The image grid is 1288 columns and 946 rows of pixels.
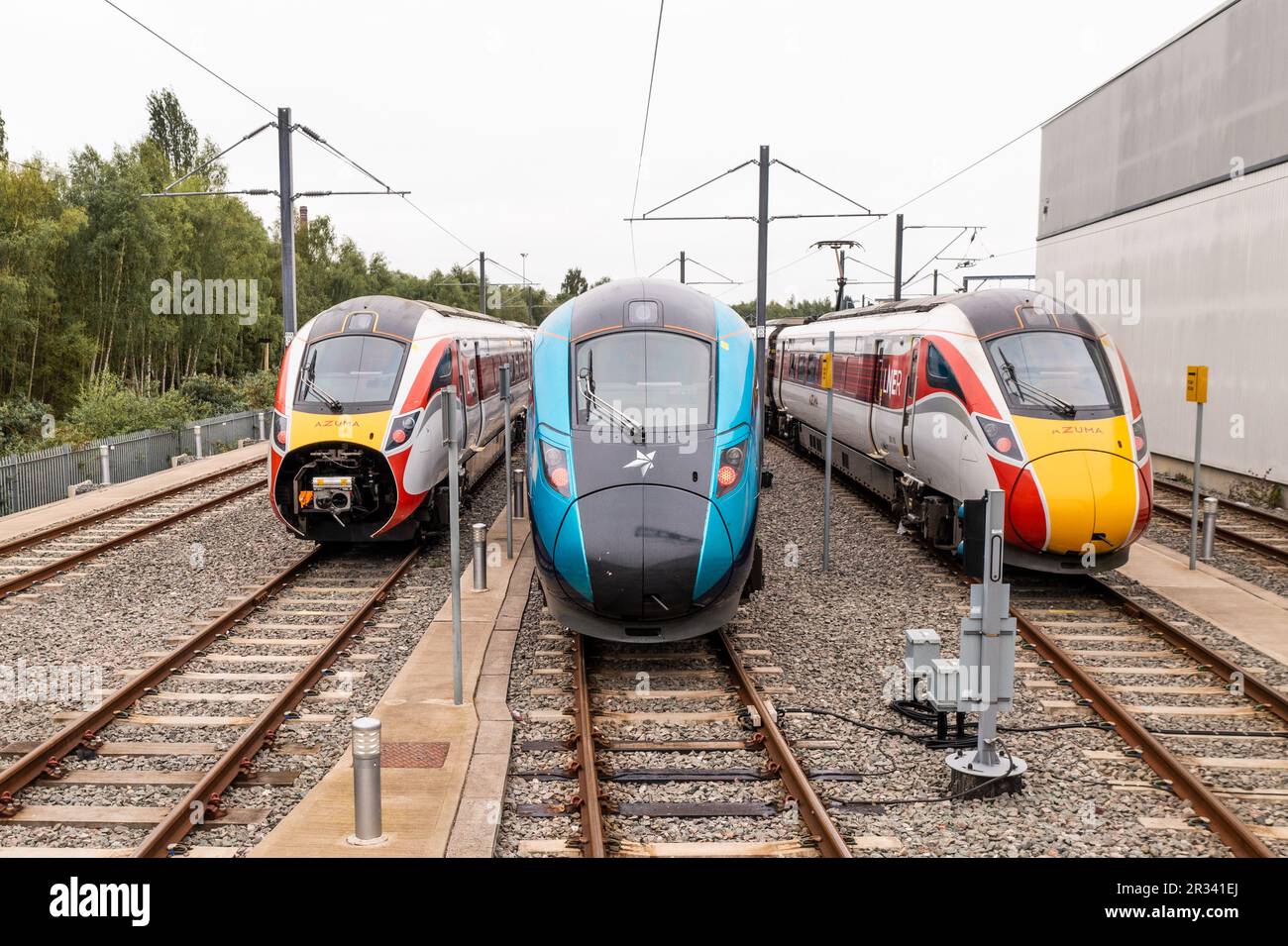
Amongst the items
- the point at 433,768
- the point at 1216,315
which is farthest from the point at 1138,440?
the point at 1216,315

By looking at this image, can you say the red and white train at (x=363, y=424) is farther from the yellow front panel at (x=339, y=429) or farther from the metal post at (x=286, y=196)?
the metal post at (x=286, y=196)

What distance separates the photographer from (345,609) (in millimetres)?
12141

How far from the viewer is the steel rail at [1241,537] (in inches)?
600

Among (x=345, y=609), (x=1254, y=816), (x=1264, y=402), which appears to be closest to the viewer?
(x=1254, y=816)

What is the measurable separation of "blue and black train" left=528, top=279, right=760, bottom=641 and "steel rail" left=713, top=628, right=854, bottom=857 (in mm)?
637

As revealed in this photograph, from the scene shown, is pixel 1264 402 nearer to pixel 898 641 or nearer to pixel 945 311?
pixel 945 311

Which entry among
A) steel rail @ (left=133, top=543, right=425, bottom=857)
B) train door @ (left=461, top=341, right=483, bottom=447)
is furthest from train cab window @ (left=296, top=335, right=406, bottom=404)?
steel rail @ (left=133, top=543, right=425, bottom=857)

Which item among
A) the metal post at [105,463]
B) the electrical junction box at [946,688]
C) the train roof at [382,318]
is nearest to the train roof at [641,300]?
the electrical junction box at [946,688]

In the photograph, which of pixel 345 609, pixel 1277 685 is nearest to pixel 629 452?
pixel 345 609

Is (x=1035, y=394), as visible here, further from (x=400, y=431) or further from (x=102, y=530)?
(x=102, y=530)

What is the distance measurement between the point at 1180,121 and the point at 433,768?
23.4 meters

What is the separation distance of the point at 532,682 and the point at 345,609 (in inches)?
139

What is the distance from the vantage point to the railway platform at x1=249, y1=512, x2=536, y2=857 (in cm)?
632

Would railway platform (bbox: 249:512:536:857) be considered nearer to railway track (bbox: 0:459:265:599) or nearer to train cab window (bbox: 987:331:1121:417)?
railway track (bbox: 0:459:265:599)
